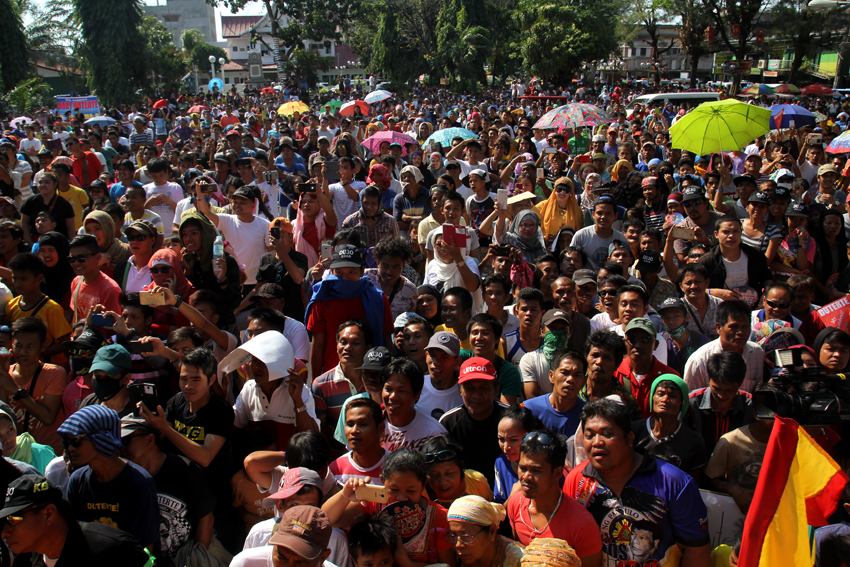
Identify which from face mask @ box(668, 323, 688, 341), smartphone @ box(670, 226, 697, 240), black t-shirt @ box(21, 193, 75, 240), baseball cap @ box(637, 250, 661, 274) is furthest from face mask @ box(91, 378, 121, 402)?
smartphone @ box(670, 226, 697, 240)

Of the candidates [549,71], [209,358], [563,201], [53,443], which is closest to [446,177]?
[563,201]

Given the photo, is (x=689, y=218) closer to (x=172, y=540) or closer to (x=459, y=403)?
(x=459, y=403)

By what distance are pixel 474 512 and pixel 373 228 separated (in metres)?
3.66

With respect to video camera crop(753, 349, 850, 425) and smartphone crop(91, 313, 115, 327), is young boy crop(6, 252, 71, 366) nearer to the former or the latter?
smartphone crop(91, 313, 115, 327)

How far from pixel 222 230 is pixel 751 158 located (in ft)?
21.7

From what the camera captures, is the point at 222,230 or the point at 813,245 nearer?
the point at 222,230

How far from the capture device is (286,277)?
205 inches

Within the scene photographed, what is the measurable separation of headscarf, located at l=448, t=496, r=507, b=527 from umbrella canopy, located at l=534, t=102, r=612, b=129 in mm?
8556

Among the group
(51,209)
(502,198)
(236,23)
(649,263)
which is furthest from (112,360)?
(236,23)

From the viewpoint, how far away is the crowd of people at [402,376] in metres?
2.57

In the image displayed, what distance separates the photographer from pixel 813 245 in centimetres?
583

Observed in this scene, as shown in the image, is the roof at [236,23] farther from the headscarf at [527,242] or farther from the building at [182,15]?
the headscarf at [527,242]

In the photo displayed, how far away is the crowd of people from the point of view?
2574 mm

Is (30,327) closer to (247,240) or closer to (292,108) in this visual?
(247,240)
